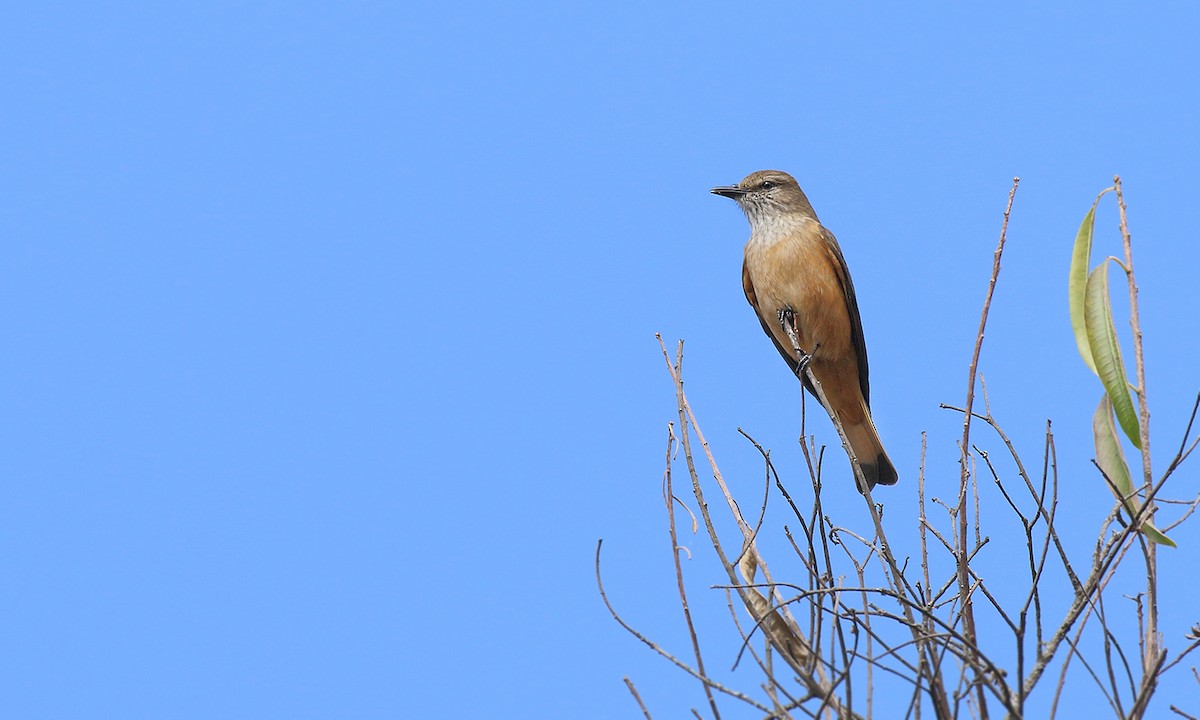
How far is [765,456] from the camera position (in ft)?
11.4

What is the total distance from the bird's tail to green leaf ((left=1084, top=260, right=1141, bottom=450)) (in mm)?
3369

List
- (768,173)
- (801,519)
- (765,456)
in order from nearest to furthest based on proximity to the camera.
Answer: (801,519)
(765,456)
(768,173)

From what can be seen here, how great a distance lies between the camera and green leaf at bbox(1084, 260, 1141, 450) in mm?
2975

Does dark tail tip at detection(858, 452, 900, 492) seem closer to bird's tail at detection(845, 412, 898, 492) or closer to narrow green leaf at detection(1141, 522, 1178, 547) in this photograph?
bird's tail at detection(845, 412, 898, 492)

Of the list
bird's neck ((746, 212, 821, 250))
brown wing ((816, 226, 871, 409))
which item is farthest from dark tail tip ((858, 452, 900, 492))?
bird's neck ((746, 212, 821, 250))

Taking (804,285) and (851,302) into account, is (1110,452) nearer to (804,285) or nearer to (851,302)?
(804,285)

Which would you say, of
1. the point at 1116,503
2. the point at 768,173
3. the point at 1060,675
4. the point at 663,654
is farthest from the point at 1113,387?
the point at 768,173

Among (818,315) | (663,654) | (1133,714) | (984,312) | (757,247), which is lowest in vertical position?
(1133,714)

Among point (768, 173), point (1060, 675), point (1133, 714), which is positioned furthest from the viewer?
point (768, 173)

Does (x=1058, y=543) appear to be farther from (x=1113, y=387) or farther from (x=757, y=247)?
(x=757, y=247)

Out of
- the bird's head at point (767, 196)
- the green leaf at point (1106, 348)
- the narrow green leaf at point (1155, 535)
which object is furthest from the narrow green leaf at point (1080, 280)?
the bird's head at point (767, 196)

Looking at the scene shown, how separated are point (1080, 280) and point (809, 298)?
3229mm

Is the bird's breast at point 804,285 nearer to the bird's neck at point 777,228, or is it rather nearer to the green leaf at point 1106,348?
the bird's neck at point 777,228

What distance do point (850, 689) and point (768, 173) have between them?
15.5ft
